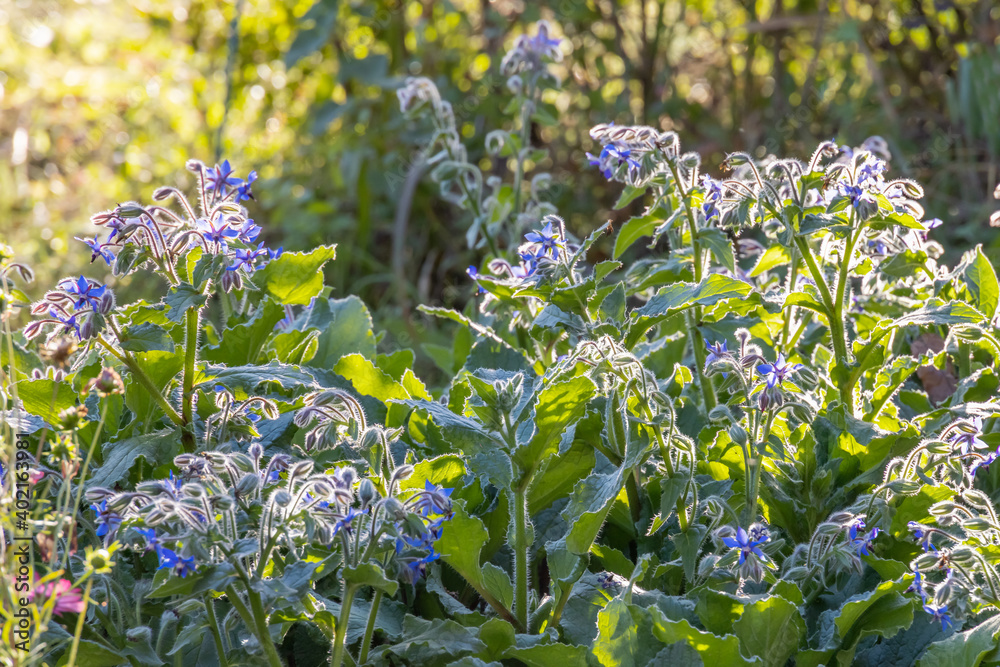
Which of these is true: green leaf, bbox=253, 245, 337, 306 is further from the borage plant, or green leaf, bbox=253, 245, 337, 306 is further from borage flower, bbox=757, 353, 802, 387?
borage flower, bbox=757, 353, 802, 387

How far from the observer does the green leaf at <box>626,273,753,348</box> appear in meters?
1.50

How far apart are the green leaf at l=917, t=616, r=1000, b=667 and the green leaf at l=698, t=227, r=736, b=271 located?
69 centimetres

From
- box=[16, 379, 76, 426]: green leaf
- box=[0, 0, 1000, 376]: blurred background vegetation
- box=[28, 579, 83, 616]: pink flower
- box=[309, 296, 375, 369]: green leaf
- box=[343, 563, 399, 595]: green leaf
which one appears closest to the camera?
box=[28, 579, 83, 616]: pink flower

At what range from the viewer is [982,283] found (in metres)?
1.86

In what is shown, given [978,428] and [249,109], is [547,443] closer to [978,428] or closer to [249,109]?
[978,428]

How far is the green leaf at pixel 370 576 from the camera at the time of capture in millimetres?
1238

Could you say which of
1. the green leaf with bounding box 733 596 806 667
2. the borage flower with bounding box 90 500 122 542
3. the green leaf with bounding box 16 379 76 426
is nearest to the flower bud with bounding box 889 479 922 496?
the green leaf with bounding box 733 596 806 667

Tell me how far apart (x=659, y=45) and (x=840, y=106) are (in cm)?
93

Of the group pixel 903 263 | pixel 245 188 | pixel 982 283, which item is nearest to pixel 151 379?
pixel 245 188

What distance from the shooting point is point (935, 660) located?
1.36 m

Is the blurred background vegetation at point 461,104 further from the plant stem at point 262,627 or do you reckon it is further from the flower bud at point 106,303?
the plant stem at point 262,627

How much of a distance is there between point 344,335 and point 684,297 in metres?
0.88

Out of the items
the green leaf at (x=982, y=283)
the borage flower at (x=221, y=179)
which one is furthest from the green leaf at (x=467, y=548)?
the green leaf at (x=982, y=283)

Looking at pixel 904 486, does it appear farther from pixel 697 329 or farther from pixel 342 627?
pixel 342 627
